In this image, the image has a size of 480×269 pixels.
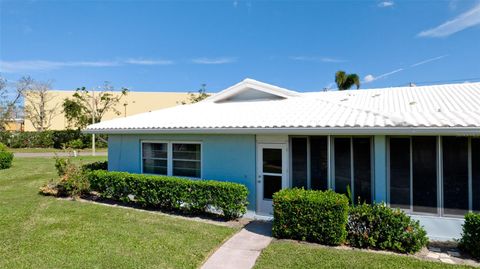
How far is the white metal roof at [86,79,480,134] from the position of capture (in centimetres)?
789

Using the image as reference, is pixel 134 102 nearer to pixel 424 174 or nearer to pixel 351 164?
pixel 351 164

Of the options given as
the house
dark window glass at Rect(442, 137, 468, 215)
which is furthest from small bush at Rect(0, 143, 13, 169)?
dark window glass at Rect(442, 137, 468, 215)

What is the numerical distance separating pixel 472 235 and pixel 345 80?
34.5 meters

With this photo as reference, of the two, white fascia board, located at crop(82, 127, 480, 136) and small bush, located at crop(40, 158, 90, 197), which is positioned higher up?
white fascia board, located at crop(82, 127, 480, 136)

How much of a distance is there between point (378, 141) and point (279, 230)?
3502mm

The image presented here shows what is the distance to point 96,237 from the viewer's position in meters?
7.82

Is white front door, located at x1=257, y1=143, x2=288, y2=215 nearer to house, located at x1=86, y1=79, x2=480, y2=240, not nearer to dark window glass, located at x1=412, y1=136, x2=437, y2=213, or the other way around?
house, located at x1=86, y1=79, x2=480, y2=240

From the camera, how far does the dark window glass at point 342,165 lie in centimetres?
899

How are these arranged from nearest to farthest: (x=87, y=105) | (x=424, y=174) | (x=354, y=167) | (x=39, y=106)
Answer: (x=424, y=174), (x=354, y=167), (x=87, y=105), (x=39, y=106)

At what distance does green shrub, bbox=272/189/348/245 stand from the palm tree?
110 ft

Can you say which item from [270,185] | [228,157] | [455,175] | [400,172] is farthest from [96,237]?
[455,175]

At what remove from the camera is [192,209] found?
33.0ft

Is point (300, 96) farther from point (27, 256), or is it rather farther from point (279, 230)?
point (27, 256)

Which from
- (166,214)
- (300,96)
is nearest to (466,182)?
(300,96)
